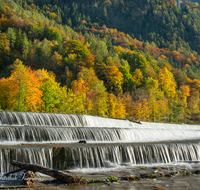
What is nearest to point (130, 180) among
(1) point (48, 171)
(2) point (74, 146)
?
(1) point (48, 171)

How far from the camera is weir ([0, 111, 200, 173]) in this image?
14.5m

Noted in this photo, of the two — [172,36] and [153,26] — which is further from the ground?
[153,26]

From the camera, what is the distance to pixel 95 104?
182ft

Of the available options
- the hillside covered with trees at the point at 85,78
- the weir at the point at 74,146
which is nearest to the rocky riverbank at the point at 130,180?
the weir at the point at 74,146

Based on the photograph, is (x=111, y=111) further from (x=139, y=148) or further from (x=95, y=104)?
(x=139, y=148)

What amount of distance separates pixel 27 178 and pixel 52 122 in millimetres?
16122

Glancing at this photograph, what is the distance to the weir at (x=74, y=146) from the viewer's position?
1446cm

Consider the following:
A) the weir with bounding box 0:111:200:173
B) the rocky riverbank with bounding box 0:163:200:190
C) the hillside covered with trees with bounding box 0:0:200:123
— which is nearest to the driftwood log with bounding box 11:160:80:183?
the rocky riverbank with bounding box 0:163:200:190

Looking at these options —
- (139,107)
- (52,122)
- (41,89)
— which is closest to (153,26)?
(139,107)

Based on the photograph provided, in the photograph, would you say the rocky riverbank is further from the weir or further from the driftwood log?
the weir

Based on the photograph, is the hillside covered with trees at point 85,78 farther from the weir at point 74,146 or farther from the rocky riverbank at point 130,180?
the rocky riverbank at point 130,180

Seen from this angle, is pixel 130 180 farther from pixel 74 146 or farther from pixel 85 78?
pixel 85 78

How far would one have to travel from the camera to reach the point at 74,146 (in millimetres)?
17047

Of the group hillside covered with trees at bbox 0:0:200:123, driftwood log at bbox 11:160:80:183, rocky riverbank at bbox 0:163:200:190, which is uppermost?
hillside covered with trees at bbox 0:0:200:123
